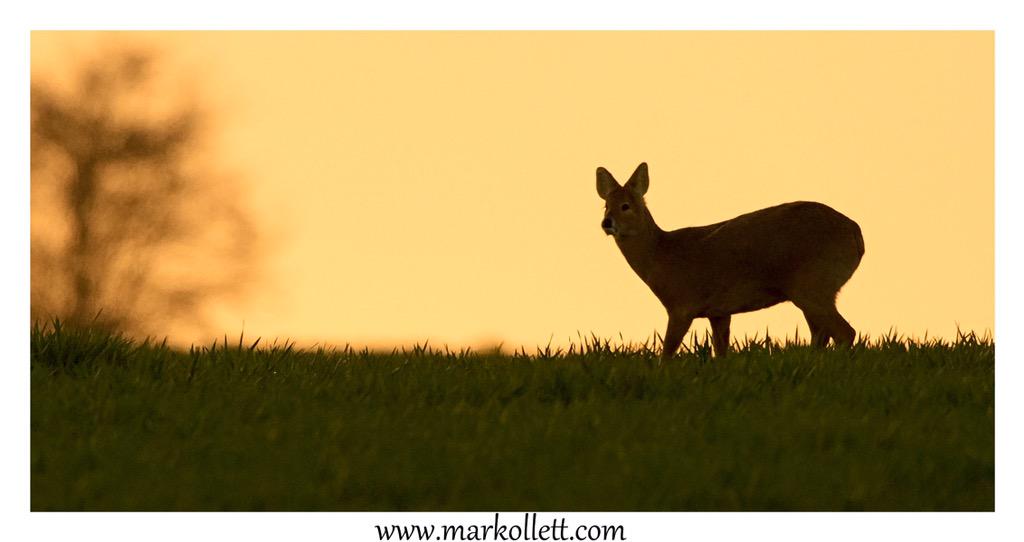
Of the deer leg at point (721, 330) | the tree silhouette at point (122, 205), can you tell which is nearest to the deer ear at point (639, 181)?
the deer leg at point (721, 330)

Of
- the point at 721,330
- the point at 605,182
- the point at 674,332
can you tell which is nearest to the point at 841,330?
the point at 721,330

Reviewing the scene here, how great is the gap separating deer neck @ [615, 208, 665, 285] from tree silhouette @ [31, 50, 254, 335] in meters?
8.60

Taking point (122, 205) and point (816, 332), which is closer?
point (816, 332)

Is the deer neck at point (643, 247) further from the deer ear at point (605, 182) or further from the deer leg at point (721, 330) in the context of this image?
the deer leg at point (721, 330)

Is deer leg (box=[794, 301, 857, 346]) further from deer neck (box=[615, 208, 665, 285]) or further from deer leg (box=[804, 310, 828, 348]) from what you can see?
deer neck (box=[615, 208, 665, 285])

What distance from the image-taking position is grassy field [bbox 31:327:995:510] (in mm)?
5652

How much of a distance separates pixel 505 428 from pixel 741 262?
4519 mm

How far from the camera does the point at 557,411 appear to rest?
7371 mm

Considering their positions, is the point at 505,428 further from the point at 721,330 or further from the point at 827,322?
the point at 827,322

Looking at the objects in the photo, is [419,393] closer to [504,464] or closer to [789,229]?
[504,464]

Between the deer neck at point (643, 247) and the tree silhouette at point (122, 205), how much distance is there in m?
8.60

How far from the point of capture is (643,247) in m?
11.1

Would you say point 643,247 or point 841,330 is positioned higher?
point 643,247

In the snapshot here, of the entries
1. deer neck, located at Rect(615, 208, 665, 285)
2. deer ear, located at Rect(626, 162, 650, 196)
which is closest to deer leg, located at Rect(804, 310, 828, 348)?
deer neck, located at Rect(615, 208, 665, 285)
